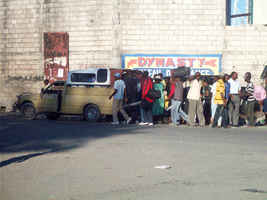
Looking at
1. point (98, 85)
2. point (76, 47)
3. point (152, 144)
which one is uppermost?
point (76, 47)

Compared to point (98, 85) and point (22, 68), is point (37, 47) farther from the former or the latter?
point (98, 85)

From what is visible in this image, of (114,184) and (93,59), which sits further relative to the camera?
(93,59)

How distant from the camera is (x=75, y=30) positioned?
23.9 metres

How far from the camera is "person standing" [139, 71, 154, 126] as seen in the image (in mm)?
15945

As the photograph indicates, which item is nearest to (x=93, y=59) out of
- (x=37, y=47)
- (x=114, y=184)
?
(x=37, y=47)

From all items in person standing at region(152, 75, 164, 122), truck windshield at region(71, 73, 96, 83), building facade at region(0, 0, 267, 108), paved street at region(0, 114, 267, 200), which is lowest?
paved street at region(0, 114, 267, 200)

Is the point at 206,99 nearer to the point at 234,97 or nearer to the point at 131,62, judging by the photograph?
the point at 234,97

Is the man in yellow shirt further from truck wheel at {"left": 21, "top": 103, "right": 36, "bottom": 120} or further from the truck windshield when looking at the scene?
truck wheel at {"left": 21, "top": 103, "right": 36, "bottom": 120}

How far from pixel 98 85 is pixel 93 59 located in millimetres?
6361

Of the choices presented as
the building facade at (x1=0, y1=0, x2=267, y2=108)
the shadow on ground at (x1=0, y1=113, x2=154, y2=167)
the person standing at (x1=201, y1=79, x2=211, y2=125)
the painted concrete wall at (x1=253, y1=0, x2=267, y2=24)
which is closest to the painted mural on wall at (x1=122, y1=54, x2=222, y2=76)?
the building facade at (x1=0, y1=0, x2=267, y2=108)

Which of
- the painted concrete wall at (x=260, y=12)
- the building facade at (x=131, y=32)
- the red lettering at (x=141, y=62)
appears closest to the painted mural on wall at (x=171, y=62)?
the red lettering at (x=141, y=62)

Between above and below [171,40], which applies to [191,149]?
below

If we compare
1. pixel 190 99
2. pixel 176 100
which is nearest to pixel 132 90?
pixel 176 100

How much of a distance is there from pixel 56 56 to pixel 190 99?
10.5 m
